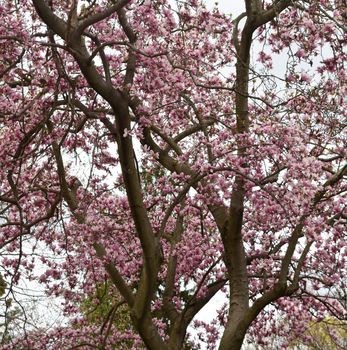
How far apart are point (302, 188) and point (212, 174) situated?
1.04 metres

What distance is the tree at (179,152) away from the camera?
5.68m

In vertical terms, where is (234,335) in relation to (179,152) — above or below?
below

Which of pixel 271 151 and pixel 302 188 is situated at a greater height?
pixel 271 151

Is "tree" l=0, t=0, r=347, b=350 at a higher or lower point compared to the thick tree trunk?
higher

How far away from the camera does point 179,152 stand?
303 inches

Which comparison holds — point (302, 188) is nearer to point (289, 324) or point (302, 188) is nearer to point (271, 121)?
point (271, 121)

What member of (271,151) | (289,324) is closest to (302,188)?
(271,151)

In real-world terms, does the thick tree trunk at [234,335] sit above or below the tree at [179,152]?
below

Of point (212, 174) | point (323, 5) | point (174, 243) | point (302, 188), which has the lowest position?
point (302, 188)

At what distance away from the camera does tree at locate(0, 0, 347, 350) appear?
5.68 m

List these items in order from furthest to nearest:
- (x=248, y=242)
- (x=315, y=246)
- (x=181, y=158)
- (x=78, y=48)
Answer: (x=248, y=242)
(x=315, y=246)
(x=181, y=158)
(x=78, y=48)

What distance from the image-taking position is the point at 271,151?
19.1ft

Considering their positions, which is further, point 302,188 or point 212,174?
point 212,174

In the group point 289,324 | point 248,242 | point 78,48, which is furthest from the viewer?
point 289,324
